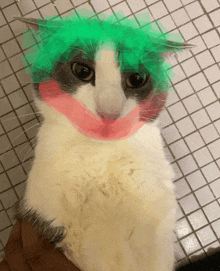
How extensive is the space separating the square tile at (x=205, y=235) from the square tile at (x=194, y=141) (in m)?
0.30

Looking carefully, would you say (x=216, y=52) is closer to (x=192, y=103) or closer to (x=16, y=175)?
(x=192, y=103)

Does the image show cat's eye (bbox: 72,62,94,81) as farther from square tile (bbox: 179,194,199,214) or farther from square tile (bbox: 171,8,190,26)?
square tile (bbox: 179,194,199,214)

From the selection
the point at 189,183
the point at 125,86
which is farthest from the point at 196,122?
the point at 125,86

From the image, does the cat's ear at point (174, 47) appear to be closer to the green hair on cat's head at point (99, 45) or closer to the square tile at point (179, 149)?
the green hair on cat's head at point (99, 45)

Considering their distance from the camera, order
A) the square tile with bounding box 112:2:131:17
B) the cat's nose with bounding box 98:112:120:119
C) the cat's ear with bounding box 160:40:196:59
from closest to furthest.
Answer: the cat's nose with bounding box 98:112:120:119 < the cat's ear with bounding box 160:40:196:59 < the square tile with bounding box 112:2:131:17

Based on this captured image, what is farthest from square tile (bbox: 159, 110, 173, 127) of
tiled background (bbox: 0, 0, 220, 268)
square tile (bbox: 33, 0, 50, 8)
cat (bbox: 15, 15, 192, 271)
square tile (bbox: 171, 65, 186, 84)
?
square tile (bbox: 33, 0, 50, 8)

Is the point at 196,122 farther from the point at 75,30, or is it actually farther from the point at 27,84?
the point at 27,84

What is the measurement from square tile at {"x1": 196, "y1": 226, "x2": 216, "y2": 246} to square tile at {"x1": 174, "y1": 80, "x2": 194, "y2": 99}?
50 centimetres

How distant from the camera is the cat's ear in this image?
0.56 metres

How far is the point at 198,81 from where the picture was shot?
78cm

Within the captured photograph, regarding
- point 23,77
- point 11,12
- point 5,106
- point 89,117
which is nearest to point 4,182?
point 5,106

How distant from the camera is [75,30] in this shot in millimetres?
521

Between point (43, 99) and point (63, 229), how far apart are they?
13.4 inches

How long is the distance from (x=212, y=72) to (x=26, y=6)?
2.34 feet
